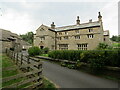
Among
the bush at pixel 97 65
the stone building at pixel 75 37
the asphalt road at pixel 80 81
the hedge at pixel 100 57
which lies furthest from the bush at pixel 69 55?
the stone building at pixel 75 37

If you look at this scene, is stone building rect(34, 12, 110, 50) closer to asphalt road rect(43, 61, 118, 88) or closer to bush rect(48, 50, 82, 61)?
bush rect(48, 50, 82, 61)

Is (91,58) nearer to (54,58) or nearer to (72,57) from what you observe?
(72,57)

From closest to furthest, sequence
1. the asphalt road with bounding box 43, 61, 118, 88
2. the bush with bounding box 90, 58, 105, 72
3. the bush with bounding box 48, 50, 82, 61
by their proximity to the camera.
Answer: the asphalt road with bounding box 43, 61, 118, 88 → the bush with bounding box 90, 58, 105, 72 → the bush with bounding box 48, 50, 82, 61

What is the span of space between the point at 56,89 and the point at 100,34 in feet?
75.7

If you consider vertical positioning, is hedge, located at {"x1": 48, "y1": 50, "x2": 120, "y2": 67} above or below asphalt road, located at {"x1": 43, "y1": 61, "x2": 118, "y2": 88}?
above

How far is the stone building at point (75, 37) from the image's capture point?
974 inches

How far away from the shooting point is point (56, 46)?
1270 inches

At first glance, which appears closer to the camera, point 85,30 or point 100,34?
point 100,34

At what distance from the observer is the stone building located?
24734mm

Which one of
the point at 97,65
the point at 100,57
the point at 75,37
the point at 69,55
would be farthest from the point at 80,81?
the point at 75,37

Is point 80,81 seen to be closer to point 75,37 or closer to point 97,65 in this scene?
point 97,65

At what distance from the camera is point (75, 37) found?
2842 centimetres

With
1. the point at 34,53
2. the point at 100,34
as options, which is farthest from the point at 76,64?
the point at 100,34

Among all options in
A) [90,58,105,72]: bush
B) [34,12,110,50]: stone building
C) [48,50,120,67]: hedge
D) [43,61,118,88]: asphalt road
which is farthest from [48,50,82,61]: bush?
[34,12,110,50]: stone building
